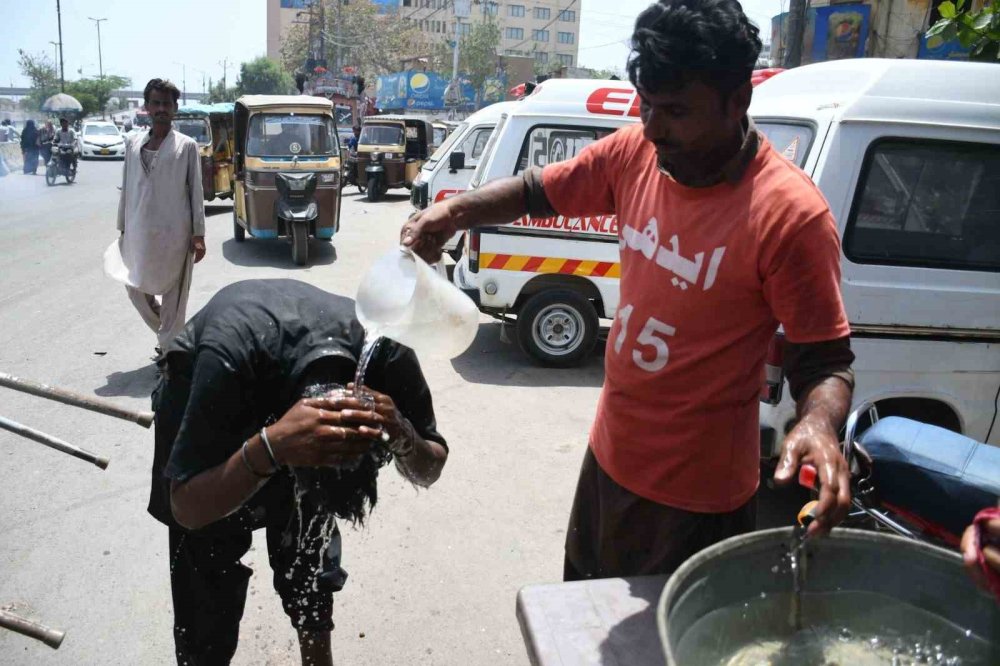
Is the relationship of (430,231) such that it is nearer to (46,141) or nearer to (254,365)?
(254,365)

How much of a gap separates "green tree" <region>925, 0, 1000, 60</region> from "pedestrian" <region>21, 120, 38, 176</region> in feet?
83.5

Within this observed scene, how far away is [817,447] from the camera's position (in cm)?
148

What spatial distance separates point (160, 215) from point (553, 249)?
306cm

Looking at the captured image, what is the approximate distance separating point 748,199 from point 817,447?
62 centimetres

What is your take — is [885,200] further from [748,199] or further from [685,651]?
[685,651]

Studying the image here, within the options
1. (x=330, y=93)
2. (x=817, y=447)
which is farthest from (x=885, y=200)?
(x=330, y=93)

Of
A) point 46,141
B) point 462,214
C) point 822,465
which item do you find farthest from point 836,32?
point 46,141

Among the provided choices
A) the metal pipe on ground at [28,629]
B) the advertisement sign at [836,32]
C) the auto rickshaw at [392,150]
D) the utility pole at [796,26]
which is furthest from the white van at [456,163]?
the auto rickshaw at [392,150]

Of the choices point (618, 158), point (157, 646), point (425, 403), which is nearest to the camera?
point (425, 403)

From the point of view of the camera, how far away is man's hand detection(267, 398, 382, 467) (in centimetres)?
158

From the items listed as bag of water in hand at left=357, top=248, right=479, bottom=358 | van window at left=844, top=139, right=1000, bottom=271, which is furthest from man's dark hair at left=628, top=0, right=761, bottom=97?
van window at left=844, top=139, right=1000, bottom=271

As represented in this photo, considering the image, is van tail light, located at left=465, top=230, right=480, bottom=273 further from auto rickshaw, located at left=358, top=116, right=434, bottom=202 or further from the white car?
the white car

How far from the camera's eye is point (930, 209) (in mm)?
3830

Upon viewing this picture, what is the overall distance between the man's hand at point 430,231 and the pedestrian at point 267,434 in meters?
0.22
